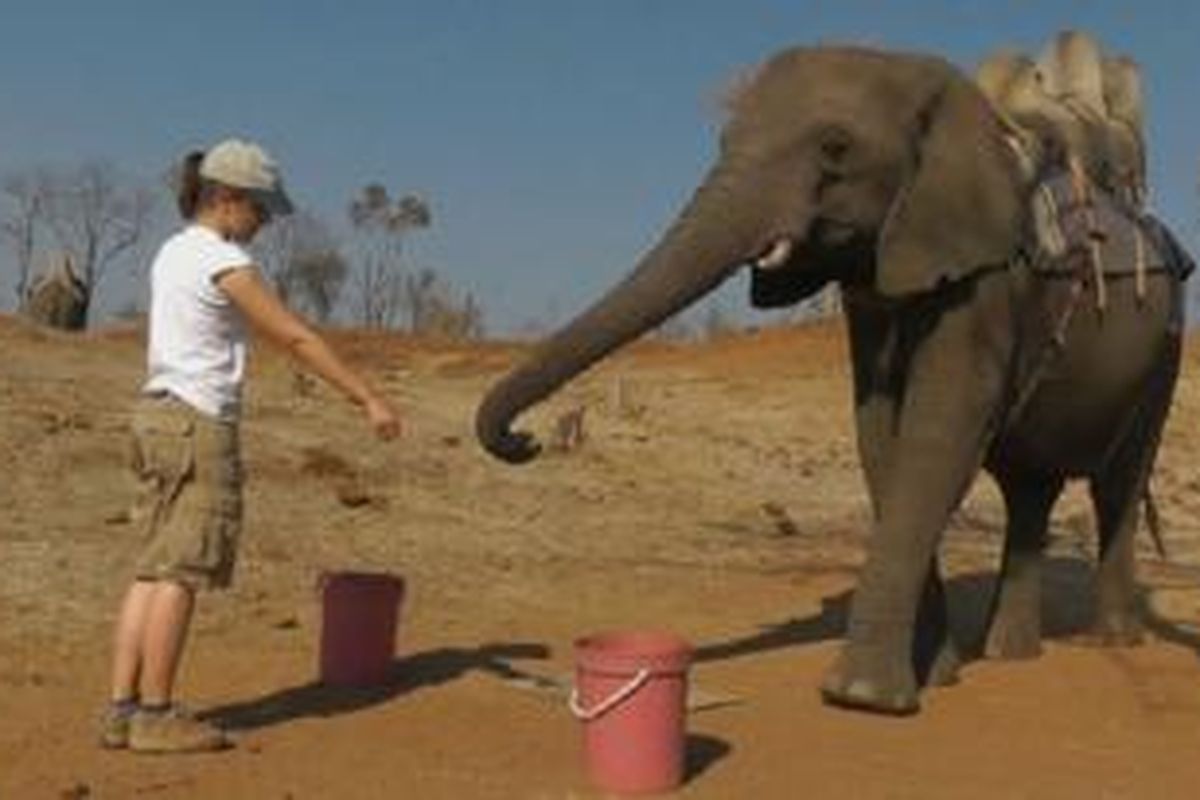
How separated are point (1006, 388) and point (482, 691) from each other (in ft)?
7.27

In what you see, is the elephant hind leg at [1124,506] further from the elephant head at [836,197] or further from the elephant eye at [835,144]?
the elephant eye at [835,144]

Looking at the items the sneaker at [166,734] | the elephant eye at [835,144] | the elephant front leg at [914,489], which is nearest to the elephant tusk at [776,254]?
the elephant eye at [835,144]

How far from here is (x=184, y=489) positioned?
6.49 metres

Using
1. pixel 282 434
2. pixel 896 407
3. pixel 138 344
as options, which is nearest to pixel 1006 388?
pixel 896 407

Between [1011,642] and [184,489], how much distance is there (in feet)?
12.8

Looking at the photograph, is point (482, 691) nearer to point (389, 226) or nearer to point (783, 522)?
point (783, 522)

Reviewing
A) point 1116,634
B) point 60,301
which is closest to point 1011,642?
point 1116,634

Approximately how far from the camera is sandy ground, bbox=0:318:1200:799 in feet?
22.0

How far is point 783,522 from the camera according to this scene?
1412cm

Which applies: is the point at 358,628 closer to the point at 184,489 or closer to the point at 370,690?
the point at 370,690

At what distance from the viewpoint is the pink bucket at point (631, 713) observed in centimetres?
626

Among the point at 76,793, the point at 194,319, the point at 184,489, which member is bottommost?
the point at 76,793

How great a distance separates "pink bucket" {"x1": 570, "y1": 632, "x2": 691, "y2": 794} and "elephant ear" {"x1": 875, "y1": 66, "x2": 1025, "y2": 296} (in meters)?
1.89

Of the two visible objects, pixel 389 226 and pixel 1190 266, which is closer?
pixel 1190 266
